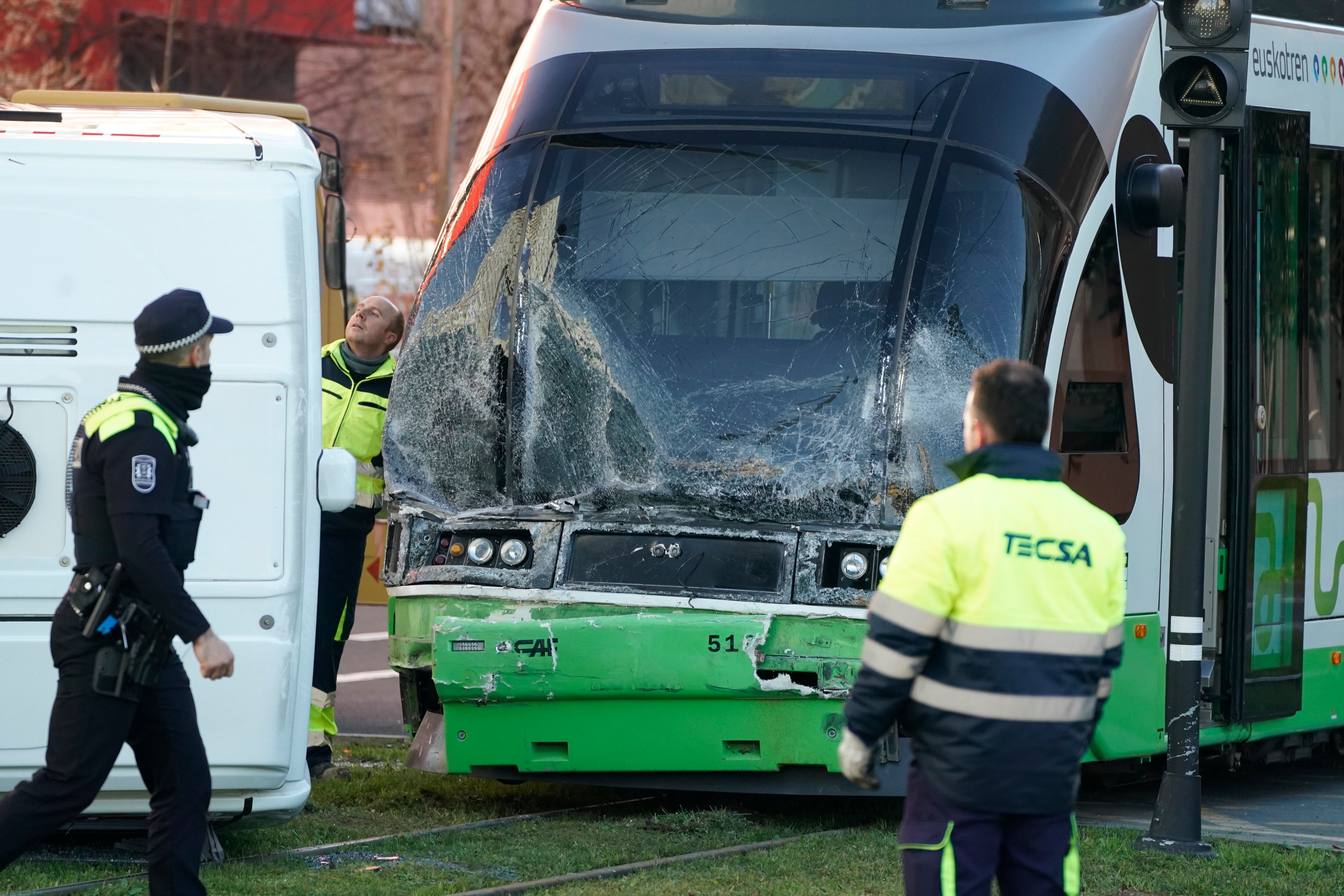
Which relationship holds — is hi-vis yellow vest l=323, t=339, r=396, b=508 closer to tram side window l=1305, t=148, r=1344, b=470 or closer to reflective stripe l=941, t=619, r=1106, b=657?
tram side window l=1305, t=148, r=1344, b=470

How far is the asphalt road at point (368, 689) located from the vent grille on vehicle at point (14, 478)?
117 inches

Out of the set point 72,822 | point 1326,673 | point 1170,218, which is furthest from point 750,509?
point 1326,673

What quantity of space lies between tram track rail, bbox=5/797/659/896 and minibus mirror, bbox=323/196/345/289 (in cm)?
247

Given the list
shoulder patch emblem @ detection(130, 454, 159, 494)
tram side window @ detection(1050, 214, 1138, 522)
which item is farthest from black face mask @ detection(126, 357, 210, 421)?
tram side window @ detection(1050, 214, 1138, 522)

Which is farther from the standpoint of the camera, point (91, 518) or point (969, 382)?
point (969, 382)

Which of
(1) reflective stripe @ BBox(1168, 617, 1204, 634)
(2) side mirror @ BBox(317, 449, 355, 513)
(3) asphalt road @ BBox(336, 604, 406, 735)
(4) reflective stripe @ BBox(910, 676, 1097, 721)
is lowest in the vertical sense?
(3) asphalt road @ BBox(336, 604, 406, 735)

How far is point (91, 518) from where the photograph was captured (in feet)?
16.7

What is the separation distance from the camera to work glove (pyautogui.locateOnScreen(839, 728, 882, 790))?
4051mm

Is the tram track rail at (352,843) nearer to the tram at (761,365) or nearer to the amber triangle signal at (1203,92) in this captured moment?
the tram at (761,365)

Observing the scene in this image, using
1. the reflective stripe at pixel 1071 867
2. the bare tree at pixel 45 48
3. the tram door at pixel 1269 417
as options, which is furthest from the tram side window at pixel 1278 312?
the bare tree at pixel 45 48

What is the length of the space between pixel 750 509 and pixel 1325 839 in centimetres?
266

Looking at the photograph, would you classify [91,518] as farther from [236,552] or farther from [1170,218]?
[1170,218]

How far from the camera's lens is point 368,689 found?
11.6 meters

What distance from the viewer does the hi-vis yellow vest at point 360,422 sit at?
8234 mm
